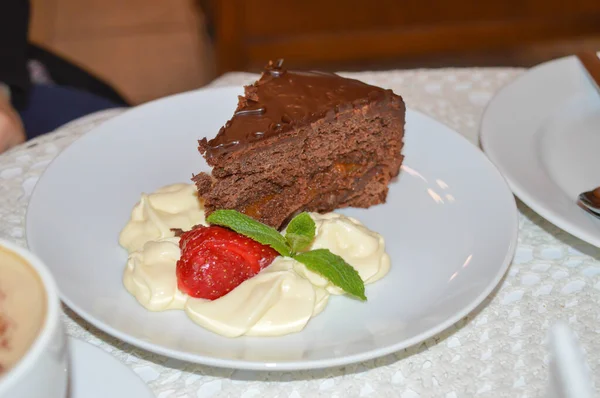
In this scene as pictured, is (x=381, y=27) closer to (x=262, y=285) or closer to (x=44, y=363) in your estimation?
(x=262, y=285)

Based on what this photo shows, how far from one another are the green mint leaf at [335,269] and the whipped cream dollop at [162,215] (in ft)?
1.12

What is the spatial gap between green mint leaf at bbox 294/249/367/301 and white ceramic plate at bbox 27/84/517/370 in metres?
0.05

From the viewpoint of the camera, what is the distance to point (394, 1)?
3.94 m

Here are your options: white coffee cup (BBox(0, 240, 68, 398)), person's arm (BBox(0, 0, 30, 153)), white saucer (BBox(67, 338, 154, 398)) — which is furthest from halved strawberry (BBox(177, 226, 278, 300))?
person's arm (BBox(0, 0, 30, 153))

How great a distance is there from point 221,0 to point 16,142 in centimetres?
200

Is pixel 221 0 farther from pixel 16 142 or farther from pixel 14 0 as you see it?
pixel 16 142

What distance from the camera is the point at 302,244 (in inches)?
60.9

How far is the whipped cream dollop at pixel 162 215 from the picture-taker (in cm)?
161

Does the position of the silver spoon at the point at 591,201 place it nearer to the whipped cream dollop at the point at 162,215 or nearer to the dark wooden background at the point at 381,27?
the whipped cream dollop at the point at 162,215

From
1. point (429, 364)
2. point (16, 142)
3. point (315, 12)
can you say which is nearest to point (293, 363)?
point (429, 364)

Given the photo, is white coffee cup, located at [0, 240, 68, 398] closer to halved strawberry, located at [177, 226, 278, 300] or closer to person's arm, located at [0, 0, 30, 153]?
halved strawberry, located at [177, 226, 278, 300]

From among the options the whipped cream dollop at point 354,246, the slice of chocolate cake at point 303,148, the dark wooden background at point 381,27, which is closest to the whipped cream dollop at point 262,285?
the whipped cream dollop at point 354,246

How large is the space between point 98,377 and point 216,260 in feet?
1.40

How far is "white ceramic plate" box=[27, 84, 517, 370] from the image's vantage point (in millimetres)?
1317
